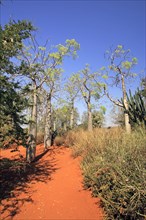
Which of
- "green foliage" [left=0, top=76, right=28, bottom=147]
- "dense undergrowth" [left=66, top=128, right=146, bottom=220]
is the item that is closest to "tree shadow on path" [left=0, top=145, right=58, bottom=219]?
"green foliage" [left=0, top=76, right=28, bottom=147]

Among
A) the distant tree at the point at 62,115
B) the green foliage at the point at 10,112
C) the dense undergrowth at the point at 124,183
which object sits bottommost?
the dense undergrowth at the point at 124,183

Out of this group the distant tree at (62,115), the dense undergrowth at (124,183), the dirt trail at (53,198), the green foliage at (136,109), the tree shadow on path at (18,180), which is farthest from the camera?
the distant tree at (62,115)

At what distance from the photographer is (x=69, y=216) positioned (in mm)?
5125

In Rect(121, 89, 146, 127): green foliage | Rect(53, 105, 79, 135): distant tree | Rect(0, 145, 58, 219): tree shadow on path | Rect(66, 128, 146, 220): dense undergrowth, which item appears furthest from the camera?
Rect(53, 105, 79, 135): distant tree

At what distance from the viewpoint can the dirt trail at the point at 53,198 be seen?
517 cm

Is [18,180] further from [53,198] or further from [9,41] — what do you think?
[9,41]

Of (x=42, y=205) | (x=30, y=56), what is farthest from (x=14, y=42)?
(x=30, y=56)

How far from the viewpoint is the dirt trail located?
17.0 ft

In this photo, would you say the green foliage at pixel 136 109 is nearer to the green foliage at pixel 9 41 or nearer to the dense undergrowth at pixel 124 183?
the dense undergrowth at pixel 124 183

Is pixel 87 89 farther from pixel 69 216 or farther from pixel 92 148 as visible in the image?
pixel 69 216

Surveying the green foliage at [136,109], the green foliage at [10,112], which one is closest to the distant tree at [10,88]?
the green foliage at [10,112]

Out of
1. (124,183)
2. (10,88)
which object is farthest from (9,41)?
(124,183)

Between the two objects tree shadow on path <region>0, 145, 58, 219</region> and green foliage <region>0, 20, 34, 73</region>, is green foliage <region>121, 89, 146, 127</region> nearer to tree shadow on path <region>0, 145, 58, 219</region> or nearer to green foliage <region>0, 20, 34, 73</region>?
tree shadow on path <region>0, 145, 58, 219</region>

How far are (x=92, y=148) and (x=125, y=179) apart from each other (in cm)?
375
